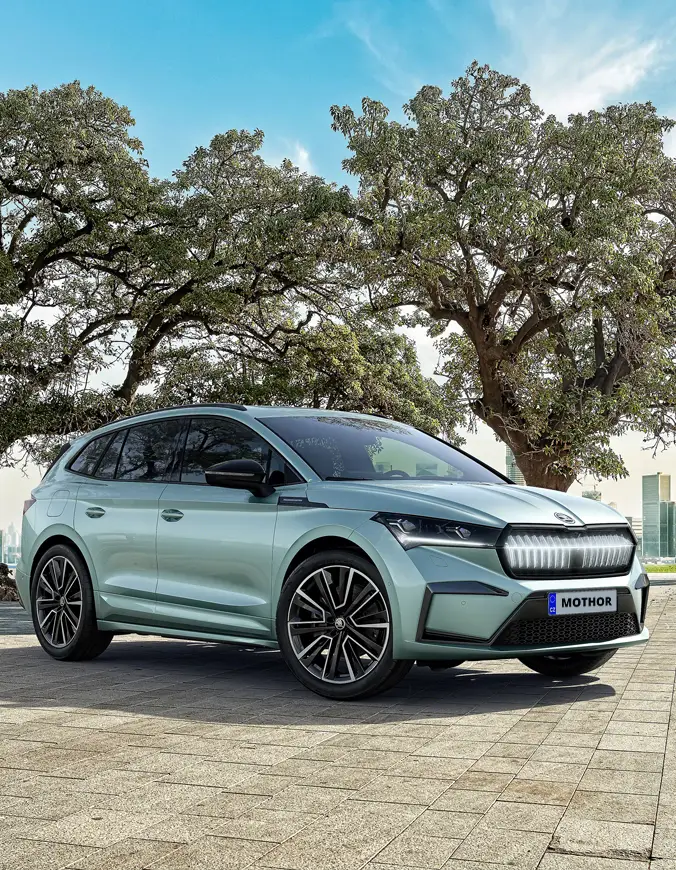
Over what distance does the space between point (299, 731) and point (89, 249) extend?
17.4 metres

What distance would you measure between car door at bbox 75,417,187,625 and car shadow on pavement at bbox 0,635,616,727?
1.80ft

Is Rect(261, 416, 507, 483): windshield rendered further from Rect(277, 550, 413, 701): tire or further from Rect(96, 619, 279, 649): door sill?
Rect(96, 619, 279, 649): door sill

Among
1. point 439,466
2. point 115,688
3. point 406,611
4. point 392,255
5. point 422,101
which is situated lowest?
point 115,688

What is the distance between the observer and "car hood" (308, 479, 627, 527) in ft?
19.4

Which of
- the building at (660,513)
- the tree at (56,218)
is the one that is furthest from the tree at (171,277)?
the building at (660,513)

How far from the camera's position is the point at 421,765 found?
4.41 meters

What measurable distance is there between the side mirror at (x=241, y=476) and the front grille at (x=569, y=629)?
5.79ft

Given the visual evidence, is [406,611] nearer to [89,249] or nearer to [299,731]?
[299,731]

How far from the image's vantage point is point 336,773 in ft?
14.0

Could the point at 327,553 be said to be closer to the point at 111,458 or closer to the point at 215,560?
the point at 215,560

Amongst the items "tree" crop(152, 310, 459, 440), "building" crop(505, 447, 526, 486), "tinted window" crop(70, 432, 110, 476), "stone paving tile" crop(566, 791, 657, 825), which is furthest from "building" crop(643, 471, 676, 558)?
"stone paving tile" crop(566, 791, 657, 825)

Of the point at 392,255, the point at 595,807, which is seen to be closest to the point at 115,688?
the point at 595,807

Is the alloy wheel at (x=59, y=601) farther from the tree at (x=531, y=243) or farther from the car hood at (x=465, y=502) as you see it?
the tree at (x=531, y=243)

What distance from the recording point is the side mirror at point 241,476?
21.3 feet
